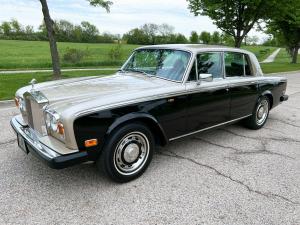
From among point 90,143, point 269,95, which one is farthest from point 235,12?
point 90,143

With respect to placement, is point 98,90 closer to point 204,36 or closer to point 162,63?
point 162,63

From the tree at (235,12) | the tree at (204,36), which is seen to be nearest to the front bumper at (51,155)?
the tree at (235,12)

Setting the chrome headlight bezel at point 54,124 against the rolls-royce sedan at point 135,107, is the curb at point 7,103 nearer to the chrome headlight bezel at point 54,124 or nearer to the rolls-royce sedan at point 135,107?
the rolls-royce sedan at point 135,107

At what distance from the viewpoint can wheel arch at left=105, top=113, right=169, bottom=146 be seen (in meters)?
3.20

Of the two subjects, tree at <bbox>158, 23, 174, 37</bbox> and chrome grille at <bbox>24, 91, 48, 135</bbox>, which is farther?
tree at <bbox>158, 23, 174, 37</bbox>

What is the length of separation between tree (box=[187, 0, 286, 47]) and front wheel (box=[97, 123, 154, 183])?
559 inches

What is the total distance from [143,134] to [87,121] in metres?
0.82

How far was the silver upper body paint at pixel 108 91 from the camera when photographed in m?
2.98

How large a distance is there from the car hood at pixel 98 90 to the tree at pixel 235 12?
13438 mm

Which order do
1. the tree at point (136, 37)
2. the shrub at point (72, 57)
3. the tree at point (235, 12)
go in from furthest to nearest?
1. the tree at point (136, 37)
2. the shrub at point (72, 57)
3. the tree at point (235, 12)

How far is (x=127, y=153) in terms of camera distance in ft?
11.3

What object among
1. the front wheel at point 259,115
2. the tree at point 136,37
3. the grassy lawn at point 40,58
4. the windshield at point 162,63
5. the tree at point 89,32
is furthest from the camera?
the tree at point 89,32

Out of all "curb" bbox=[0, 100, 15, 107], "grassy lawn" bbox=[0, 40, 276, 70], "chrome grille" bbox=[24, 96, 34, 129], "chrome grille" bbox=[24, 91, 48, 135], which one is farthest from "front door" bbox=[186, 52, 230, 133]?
"grassy lawn" bbox=[0, 40, 276, 70]

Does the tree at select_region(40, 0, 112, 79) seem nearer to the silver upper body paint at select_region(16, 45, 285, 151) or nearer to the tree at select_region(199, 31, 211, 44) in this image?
the silver upper body paint at select_region(16, 45, 285, 151)
